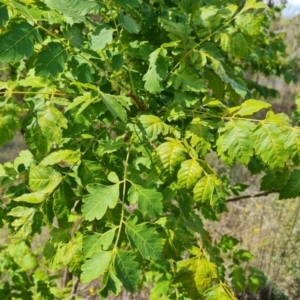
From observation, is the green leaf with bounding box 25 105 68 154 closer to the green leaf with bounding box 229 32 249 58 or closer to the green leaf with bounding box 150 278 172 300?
the green leaf with bounding box 229 32 249 58

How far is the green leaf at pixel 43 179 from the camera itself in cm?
110

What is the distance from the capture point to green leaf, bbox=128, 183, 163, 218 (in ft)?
3.40

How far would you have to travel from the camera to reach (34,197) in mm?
1094

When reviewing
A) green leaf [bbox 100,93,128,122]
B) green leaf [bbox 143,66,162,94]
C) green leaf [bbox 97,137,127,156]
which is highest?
green leaf [bbox 100,93,128,122]

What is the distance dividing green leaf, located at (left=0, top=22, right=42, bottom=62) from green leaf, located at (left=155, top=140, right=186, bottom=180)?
416 millimetres

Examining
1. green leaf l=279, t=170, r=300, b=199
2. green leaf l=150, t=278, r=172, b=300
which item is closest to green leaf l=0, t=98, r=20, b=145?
green leaf l=279, t=170, r=300, b=199

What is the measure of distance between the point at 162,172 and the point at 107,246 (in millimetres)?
235

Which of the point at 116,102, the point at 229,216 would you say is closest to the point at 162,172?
the point at 116,102

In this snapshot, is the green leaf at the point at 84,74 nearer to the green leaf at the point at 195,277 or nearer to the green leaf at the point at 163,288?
the green leaf at the point at 195,277

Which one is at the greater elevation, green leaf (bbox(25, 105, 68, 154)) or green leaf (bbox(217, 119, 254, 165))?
green leaf (bbox(25, 105, 68, 154))

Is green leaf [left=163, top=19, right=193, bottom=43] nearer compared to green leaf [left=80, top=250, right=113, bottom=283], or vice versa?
green leaf [left=80, top=250, right=113, bottom=283]

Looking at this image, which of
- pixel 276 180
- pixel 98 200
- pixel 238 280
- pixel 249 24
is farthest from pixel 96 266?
pixel 238 280

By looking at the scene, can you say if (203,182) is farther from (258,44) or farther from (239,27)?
(258,44)

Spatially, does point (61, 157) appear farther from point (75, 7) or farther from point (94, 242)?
point (75, 7)
